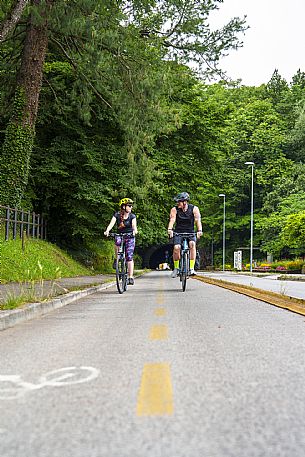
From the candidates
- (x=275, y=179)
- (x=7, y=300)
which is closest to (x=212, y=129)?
(x=7, y=300)

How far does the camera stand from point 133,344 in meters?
6.16

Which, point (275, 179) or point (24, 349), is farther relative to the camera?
point (275, 179)

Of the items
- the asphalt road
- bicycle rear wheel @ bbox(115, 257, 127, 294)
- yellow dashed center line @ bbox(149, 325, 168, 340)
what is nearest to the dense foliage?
bicycle rear wheel @ bbox(115, 257, 127, 294)

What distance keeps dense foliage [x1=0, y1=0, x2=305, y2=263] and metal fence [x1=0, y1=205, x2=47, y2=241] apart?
0.49 m

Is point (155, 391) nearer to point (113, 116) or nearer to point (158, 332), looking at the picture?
point (158, 332)

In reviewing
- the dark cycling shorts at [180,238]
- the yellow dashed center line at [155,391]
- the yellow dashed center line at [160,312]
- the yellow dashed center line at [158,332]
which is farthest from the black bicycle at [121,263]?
the yellow dashed center line at [155,391]

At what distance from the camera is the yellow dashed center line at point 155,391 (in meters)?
3.61

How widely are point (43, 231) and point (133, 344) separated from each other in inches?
849

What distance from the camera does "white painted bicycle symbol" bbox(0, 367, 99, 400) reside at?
4230 millimetres

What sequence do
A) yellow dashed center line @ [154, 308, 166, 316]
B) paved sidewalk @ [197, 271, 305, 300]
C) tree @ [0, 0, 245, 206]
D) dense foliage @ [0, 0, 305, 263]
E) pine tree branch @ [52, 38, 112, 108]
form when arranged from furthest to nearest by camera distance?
pine tree branch @ [52, 38, 112, 108] < dense foliage @ [0, 0, 305, 263] < tree @ [0, 0, 245, 206] < paved sidewalk @ [197, 271, 305, 300] < yellow dashed center line @ [154, 308, 166, 316]

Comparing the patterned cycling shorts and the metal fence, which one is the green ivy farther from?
Answer: the patterned cycling shorts

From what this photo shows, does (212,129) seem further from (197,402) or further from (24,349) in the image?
(197,402)

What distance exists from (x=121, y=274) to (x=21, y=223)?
9259mm

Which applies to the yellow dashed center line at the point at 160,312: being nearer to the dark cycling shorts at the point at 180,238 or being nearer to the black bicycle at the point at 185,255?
the black bicycle at the point at 185,255
